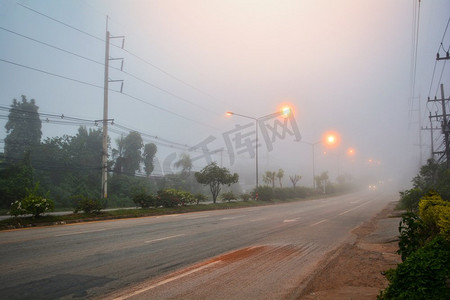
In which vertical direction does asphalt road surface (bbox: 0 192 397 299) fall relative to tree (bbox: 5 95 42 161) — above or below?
below

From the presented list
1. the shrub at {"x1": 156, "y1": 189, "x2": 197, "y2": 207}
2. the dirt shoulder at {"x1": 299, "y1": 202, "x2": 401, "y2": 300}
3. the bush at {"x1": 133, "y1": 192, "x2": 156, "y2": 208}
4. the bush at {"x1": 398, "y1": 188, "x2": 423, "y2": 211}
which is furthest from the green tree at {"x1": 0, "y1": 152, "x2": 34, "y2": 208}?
the bush at {"x1": 398, "y1": 188, "x2": 423, "y2": 211}

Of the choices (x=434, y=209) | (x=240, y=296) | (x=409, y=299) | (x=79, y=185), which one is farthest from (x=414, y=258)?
(x=79, y=185)

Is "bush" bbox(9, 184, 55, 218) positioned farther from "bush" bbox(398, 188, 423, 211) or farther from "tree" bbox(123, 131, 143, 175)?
"tree" bbox(123, 131, 143, 175)

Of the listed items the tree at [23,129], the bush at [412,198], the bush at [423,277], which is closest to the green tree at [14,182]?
the tree at [23,129]

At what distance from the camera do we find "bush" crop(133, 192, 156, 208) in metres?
24.2

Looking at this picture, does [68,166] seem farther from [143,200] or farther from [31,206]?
[31,206]

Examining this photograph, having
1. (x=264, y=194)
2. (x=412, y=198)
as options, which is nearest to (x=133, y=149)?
(x=264, y=194)

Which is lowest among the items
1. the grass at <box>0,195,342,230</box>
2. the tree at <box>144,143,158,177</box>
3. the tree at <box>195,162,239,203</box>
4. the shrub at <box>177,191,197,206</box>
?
the grass at <box>0,195,342,230</box>

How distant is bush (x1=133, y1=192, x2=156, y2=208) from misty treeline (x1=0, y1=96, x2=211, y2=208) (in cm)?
780

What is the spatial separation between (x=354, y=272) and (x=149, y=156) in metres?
49.7

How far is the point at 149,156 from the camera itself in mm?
53688

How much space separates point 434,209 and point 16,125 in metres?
47.2

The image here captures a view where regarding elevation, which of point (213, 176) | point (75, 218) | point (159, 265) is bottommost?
point (75, 218)

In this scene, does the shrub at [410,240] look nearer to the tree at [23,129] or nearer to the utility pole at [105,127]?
the utility pole at [105,127]
